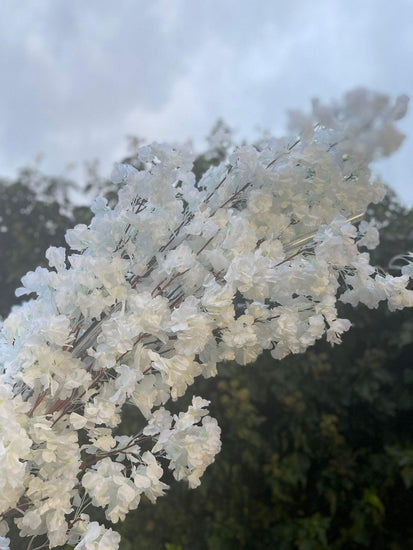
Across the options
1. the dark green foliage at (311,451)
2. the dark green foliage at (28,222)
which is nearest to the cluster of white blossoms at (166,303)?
the dark green foliage at (311,451)

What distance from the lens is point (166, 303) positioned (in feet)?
2.19

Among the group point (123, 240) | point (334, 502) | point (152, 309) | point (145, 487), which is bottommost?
point (334, 502)

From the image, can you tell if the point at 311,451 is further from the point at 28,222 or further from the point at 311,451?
the point at 28,222

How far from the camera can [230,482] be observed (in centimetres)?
197

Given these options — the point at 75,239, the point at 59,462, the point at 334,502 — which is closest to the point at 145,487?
the point at 59,462

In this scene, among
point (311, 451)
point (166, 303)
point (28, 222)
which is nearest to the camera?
point (166, 303)

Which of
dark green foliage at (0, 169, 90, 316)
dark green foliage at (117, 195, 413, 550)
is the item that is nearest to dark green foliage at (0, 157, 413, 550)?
dark green foliage at (117, 195, 413, 550)

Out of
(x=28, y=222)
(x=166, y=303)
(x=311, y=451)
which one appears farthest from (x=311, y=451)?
(x=28, y=222)

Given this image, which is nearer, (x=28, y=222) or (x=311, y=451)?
(x=311, y=451)

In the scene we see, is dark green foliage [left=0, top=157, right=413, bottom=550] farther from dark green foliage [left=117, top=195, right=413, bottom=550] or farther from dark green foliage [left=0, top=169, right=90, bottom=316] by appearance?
dark green foliage [left=0, top=169, right=90, bottom=316]

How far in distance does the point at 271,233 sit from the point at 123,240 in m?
0.20

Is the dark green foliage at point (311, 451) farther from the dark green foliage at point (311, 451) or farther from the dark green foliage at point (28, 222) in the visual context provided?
the dark green foliage at point (28, 222)

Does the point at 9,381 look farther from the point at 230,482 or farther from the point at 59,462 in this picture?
the point at 230,482

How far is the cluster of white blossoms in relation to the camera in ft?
2.12
